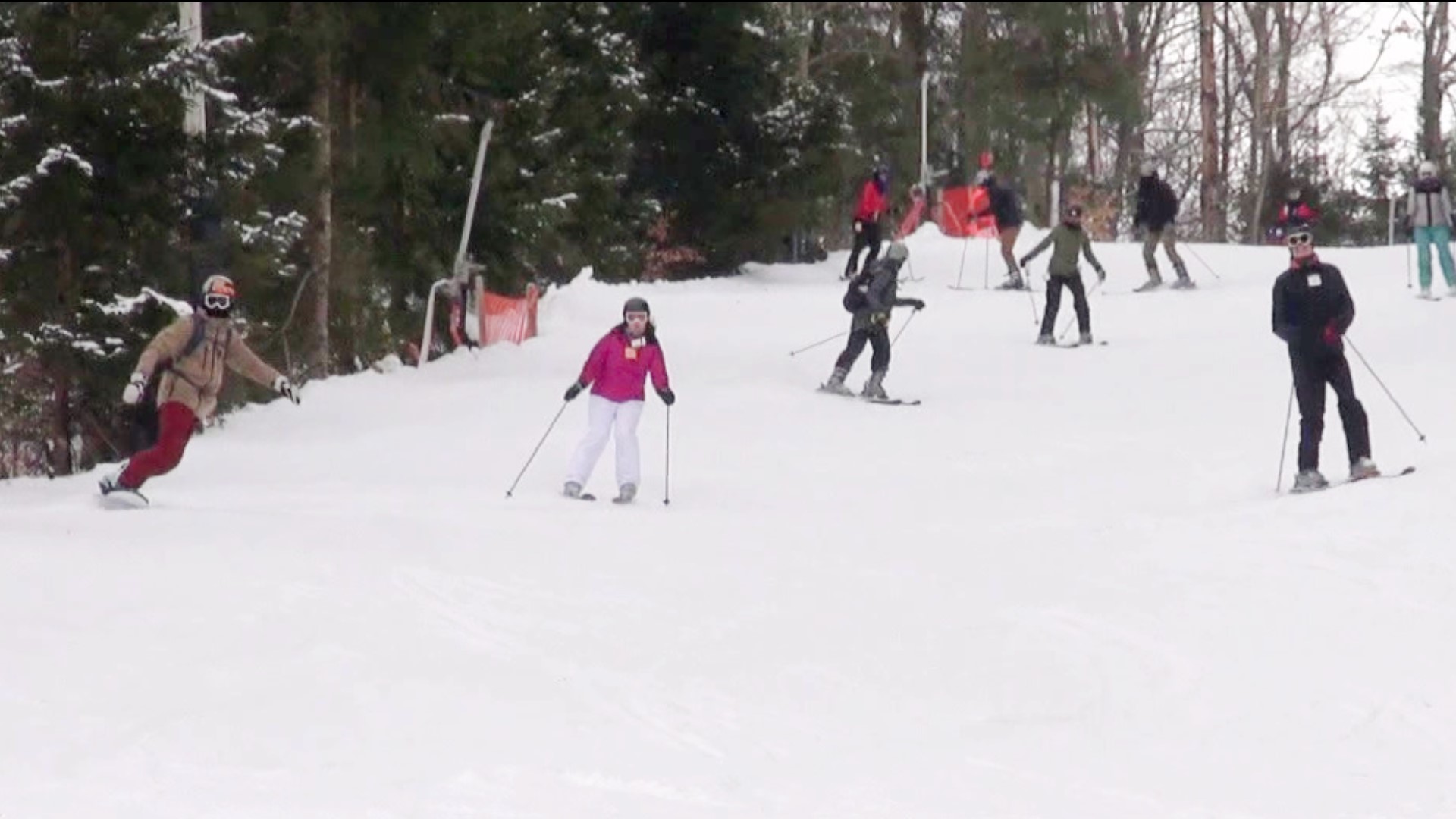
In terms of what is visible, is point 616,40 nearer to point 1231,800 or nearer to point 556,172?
point 1231,800

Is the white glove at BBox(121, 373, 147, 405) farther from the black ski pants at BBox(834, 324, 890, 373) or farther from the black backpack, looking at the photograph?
the black ski pants at BBox(834, 324, 890, 373)

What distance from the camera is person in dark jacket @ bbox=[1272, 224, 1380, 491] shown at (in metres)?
13.5

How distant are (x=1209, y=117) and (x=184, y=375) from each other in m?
8.16

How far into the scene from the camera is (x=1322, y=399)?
13.7 m

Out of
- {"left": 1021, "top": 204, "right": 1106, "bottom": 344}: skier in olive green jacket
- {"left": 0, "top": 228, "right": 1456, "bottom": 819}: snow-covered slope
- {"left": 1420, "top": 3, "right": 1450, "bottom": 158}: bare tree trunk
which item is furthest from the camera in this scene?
{"left": 1021, "top": 204, "right": 1106, "bottom": 344}: skier in olive green jacket

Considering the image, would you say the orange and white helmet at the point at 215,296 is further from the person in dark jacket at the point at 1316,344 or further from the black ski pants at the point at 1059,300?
the black ski pants at the point at 1059,300

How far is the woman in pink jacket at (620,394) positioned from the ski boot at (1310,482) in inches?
172

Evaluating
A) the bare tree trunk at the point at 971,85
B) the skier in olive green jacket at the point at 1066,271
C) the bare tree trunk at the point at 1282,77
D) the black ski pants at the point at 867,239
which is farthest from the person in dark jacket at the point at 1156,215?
the bare tree trunk at the point at 971,85

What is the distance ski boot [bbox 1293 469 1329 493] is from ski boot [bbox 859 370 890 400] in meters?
6.57

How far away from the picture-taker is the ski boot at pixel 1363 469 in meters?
13.5

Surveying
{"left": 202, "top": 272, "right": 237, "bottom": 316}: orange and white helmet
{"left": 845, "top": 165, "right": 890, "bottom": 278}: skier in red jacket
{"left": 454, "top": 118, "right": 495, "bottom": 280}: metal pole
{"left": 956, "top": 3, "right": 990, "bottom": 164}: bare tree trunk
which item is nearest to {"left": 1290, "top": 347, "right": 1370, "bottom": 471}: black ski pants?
{"left": 202, "top": 272, "right": 237, "bottom": 316}: orange and white helmet

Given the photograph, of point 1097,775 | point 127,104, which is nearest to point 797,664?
point 1097,775

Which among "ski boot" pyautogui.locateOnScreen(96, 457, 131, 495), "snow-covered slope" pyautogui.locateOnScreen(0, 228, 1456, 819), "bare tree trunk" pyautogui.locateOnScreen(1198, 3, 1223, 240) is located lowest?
"snow-covered slope" pyautogui.locateOnScreen(0, 228, 1456, 819)

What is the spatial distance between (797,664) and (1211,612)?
2421 millimetres
